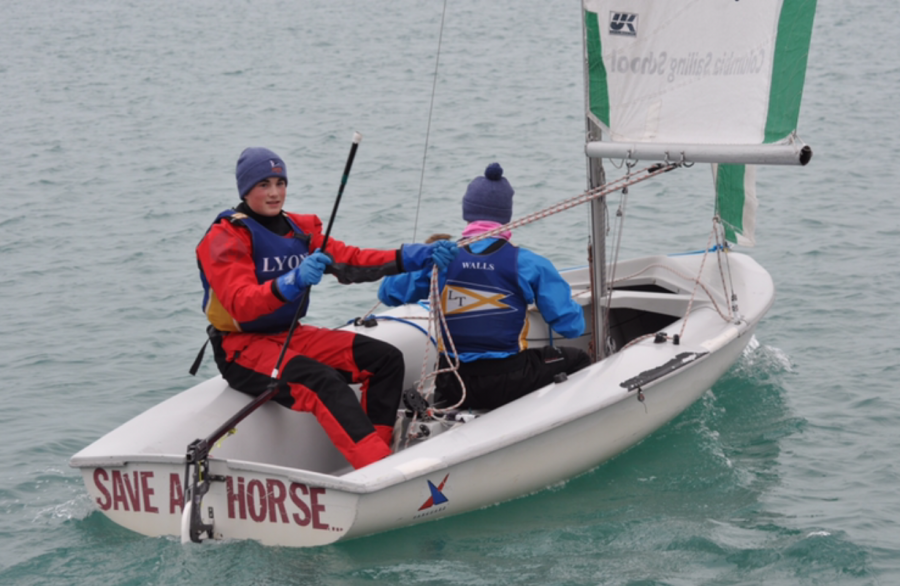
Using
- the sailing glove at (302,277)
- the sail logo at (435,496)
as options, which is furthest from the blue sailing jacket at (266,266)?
the sail logo at (435,496)

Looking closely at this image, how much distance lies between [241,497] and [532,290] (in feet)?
4.16

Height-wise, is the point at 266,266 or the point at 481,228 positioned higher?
the point at 481,228

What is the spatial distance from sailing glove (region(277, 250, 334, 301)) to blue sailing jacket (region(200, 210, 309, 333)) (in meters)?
0.17

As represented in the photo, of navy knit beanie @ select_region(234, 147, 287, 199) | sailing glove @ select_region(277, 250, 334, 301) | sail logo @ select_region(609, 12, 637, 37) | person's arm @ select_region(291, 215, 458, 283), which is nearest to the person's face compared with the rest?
navy knit beanie @ select_region(234, 147, 287, 199)

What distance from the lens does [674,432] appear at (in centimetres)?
448

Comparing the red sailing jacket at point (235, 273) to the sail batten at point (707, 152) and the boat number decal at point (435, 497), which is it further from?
the sail batten at point (707, 152)

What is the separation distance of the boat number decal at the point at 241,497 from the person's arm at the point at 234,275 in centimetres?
54

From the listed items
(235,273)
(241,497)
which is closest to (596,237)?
(235,273)

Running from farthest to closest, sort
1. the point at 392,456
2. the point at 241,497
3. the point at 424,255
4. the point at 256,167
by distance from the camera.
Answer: the point at 424,255, the point at 256,167, the point at 392,456, the point at 241,497

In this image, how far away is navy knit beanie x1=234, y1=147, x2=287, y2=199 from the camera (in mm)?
3537

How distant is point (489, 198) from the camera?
380 centimetres

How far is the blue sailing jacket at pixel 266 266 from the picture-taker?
11.7ft

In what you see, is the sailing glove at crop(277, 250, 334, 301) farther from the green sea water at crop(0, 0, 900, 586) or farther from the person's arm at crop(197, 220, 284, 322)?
the green sea water at crop(0, 0, 900, 586)

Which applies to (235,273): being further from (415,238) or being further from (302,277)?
(415,238)
